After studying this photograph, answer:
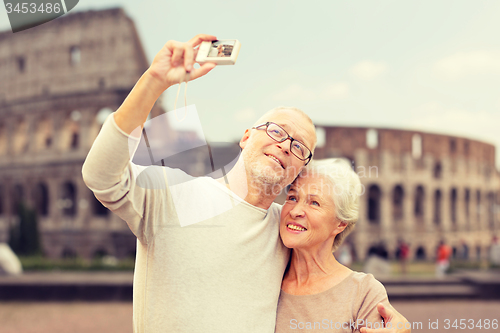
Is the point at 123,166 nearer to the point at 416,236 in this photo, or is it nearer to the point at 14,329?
the point at 14,329

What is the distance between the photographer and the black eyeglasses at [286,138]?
4.91 feet

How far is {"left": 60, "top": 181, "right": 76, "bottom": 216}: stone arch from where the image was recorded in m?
17.6

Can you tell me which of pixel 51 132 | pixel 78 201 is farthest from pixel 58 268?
pixel 51 132

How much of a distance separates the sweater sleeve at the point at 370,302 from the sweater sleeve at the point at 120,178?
2.96 feet

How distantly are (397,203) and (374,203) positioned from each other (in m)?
1.56

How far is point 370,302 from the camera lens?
1.50 metres

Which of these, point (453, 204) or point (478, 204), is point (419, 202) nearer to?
point (453, 204)

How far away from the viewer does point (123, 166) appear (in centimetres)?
110

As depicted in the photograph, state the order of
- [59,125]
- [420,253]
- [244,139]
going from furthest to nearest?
[420,253], [59,125], [244,139]

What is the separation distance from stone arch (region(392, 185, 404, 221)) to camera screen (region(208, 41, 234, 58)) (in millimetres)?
22909

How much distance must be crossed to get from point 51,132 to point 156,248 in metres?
19.3

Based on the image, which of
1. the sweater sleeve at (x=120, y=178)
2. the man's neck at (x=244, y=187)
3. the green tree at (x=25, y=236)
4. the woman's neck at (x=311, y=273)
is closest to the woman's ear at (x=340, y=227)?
the woman's neck at (x=311, y=273)

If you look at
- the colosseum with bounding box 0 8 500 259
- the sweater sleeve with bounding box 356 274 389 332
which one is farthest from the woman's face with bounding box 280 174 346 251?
the colosseum with bounding box 0 8 500 259

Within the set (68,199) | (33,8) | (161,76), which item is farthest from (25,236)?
(161,76)
